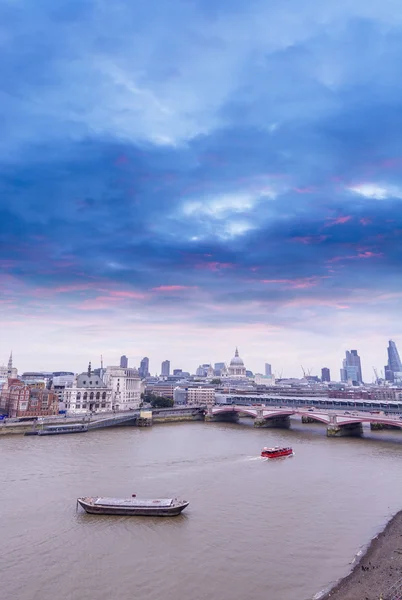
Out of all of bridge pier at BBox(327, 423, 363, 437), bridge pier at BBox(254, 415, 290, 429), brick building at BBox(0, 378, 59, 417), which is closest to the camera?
bridge pier at BBox(327, 423, 363, 437)

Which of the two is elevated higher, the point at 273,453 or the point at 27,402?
the point at 27,402

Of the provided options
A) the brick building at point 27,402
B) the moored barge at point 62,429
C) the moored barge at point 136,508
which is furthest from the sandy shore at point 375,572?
the brick building at point 27,402

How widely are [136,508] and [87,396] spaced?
7921cm

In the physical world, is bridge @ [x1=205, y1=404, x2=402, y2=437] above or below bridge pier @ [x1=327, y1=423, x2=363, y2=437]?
above

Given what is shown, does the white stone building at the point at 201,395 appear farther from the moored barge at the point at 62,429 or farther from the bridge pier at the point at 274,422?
the moored barge at the point at 62,429

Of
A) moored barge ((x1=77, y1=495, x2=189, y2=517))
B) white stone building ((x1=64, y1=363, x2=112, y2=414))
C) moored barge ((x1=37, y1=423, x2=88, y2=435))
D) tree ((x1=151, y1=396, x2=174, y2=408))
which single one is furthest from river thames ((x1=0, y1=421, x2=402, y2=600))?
tree ((x1=151, y1=396, x2=174, y2=408))

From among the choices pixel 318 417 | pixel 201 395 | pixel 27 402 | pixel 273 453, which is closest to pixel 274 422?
pixel 318 417

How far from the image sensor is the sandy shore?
2070 cm

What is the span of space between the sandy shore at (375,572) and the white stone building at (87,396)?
277 ft

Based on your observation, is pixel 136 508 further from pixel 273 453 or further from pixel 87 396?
pixel 87 396

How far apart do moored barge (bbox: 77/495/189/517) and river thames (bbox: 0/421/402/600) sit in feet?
1.81

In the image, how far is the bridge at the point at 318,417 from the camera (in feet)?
238

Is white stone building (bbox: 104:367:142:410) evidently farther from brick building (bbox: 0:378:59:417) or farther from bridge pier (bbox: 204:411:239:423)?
bridge pier (bbox: 204:411:239:423)

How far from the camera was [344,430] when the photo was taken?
248ft
